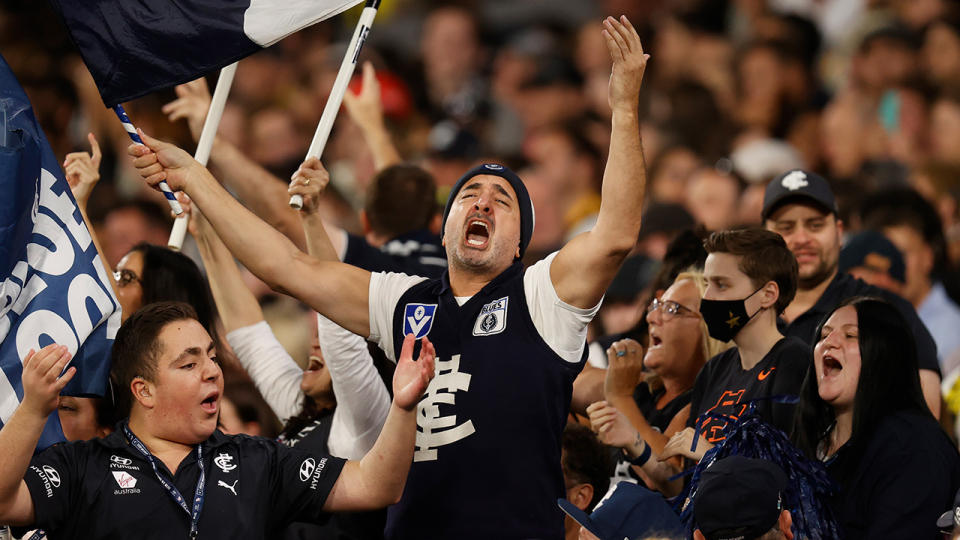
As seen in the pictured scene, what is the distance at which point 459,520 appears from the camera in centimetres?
502

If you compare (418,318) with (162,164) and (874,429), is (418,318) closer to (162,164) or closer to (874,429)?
(162,164)

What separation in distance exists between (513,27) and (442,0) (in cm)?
82

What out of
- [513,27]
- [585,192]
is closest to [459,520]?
[585,192]

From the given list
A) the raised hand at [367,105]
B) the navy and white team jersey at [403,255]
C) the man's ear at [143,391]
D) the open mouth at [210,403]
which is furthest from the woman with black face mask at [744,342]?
the raised hand at [367,105]

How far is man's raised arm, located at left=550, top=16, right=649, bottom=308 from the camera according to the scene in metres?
5.04

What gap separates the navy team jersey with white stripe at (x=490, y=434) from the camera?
5020 millimetres

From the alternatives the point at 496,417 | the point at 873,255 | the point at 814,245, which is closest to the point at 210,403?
the point at 496,417

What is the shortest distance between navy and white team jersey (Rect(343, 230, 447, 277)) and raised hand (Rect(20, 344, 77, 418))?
2.74m

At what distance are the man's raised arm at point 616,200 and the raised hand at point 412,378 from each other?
2.27 ft


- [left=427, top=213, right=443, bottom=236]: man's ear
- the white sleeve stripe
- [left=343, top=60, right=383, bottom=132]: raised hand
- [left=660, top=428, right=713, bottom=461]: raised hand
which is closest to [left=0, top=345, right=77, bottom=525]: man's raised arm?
the white sleeve stripe

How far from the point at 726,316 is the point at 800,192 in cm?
140

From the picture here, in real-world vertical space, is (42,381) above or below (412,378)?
above

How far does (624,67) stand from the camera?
5121 millimetres

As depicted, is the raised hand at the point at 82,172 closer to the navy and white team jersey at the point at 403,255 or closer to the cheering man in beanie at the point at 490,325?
the cheering man in beanie at the point at 490,325
